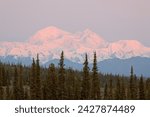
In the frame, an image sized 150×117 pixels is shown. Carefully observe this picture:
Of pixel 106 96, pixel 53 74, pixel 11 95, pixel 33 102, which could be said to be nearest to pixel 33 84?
pixel 53 74

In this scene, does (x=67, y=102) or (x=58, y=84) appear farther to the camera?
(x=58, y=84)

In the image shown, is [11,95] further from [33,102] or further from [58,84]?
[33,102]

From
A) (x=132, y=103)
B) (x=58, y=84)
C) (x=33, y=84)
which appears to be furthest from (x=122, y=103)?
(x=33, y=84)

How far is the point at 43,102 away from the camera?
40562 mm

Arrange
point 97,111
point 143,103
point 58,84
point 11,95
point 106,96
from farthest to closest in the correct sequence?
point 106,96, point 11,95, point 58,84, point 143,103, point 97,111

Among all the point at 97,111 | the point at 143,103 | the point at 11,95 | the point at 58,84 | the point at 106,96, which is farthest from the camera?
the point at 106,96

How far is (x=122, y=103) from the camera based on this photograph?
41219mm

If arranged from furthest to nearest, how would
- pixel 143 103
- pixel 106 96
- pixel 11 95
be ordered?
pixel 106 96 → pixel 11 95 → pixel 143 103

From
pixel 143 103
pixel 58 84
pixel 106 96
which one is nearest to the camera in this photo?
pixel 143 103

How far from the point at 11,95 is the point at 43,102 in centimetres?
11727

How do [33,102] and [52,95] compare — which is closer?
[33,102]

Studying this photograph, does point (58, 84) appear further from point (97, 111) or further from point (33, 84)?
point (97, 111)

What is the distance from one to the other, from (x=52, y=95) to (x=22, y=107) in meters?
92.3

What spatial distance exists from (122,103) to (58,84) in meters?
89.8
